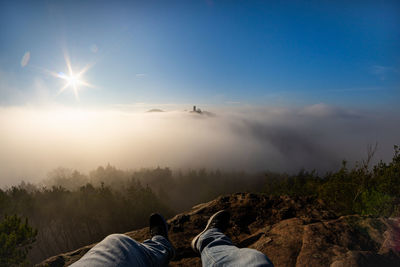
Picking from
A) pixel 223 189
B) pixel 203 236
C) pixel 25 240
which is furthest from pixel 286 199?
pixel 223 189

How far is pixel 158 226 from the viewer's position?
16.6ft

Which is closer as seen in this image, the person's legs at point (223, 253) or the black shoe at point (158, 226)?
the person's legs at point (223, 253)

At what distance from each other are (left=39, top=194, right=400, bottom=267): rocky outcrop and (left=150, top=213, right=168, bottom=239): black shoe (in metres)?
0.71

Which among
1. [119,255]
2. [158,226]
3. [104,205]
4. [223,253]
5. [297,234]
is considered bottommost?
[104,205]

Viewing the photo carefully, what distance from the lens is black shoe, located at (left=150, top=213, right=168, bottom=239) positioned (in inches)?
193

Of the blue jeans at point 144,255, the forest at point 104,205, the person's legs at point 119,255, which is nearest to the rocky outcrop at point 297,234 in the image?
the blue jeans at point 144,255

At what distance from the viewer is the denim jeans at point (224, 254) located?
8.16 ft

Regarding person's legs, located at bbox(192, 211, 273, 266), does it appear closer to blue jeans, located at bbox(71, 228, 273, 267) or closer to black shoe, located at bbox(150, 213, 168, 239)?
blue jeans, located at bbox(71, 228, 273, 267)

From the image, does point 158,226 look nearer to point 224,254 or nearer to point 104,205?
point 224,254

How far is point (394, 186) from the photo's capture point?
1229 centimetres

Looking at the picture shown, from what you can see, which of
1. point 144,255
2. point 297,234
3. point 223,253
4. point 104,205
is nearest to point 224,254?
point 223,253

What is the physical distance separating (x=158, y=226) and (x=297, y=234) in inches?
140

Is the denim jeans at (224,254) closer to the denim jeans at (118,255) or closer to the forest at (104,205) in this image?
the denim jeans at (118,255)

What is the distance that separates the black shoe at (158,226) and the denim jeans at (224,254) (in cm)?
142
